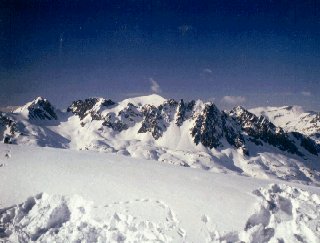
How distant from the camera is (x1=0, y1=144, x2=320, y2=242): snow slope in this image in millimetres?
13797

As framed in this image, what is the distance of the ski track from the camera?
1362 centimetres

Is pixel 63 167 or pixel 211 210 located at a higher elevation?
pixel 63 167

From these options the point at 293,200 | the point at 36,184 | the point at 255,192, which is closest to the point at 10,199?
the point at 36,184

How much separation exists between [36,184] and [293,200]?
1294 cm

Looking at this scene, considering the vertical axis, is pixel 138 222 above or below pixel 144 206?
below

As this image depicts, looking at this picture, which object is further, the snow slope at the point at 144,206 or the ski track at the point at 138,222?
the snow slope at the point at 144,206

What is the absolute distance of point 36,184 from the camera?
17.0 m

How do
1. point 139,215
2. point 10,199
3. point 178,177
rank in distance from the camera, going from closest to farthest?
point 139,215, point 10,199, point 178,177

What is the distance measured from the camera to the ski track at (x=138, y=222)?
1362 centimetres

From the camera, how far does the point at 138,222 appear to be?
1420 cm

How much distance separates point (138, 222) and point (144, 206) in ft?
3.29

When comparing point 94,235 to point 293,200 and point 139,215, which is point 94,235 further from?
point 293,200

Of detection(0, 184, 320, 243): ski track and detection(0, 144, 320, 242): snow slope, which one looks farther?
detection(0, 144, 320, 242): snow slope

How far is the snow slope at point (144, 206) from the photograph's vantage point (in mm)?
13797
